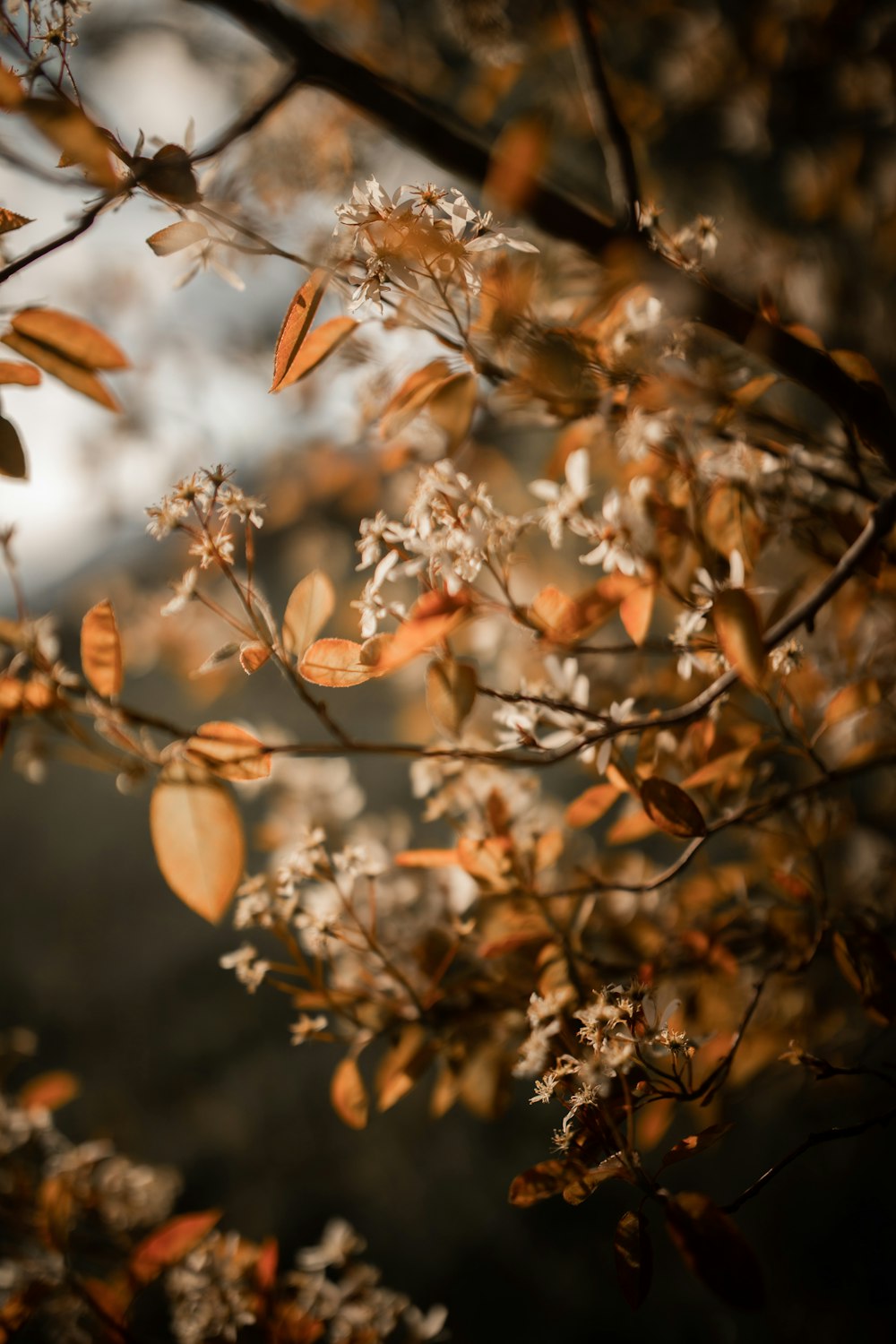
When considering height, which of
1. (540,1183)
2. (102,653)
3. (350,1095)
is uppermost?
(102,653)

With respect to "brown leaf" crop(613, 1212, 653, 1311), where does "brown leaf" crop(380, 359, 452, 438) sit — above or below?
above

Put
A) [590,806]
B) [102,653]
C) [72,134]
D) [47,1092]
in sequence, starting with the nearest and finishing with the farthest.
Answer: [72,134], [102,653], [590,806], [47,1092]

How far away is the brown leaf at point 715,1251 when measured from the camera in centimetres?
34

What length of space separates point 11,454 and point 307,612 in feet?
0.62

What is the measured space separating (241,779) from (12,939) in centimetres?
378

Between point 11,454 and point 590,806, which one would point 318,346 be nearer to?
point 11,454

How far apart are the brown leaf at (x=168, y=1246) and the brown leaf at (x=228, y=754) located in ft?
1.45

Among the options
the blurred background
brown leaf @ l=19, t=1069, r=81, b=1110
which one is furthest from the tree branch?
brown leaf @ l=19, t=1069, r=81, b=1110

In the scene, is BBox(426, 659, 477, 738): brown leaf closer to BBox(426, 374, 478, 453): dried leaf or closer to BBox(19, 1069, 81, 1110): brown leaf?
BBox(426, 374, 478, 453): dried leaf

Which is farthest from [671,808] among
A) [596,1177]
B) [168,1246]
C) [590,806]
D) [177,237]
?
[168,1246]

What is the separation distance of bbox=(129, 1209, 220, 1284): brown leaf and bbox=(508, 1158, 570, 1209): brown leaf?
0.33 metres

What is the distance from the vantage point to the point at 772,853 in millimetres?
664

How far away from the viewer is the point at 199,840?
38cm

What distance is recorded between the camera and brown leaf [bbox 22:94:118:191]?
12.9 inches
